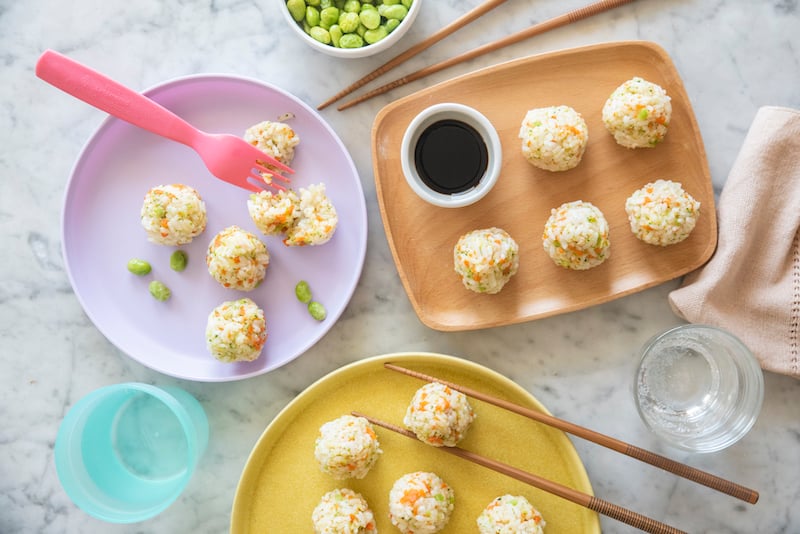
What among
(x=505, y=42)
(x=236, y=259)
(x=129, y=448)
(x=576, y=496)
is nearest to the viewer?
(x=576, y=496)

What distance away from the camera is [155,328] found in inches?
89.6

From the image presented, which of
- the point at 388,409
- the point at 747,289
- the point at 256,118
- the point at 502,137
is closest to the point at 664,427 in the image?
the point at 747,289

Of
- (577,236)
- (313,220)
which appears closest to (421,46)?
(313,220)

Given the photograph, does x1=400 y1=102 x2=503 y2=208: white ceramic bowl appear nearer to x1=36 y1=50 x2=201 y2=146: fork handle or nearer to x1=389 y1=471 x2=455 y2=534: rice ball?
x1=36 y1=50 x2=201 y2=146: fork handle

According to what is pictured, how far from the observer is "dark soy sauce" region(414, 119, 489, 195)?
2.10m

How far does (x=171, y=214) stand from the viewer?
2.12 meters

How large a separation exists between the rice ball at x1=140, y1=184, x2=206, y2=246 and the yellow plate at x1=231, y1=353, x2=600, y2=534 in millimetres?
650

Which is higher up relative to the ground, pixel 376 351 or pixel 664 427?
pixel 664 427

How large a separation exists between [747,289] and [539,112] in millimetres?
880

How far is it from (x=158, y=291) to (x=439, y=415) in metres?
1.01

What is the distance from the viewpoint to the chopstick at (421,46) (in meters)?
2.19

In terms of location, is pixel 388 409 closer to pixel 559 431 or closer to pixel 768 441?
pixel 559 431

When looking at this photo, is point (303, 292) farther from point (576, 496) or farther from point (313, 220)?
point (576, 496)

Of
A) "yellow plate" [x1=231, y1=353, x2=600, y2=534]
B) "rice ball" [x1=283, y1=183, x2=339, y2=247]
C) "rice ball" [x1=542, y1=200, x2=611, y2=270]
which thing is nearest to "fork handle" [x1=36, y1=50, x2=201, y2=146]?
"rice ball" [x1=283, y1=183, x2=339, y2=247]
